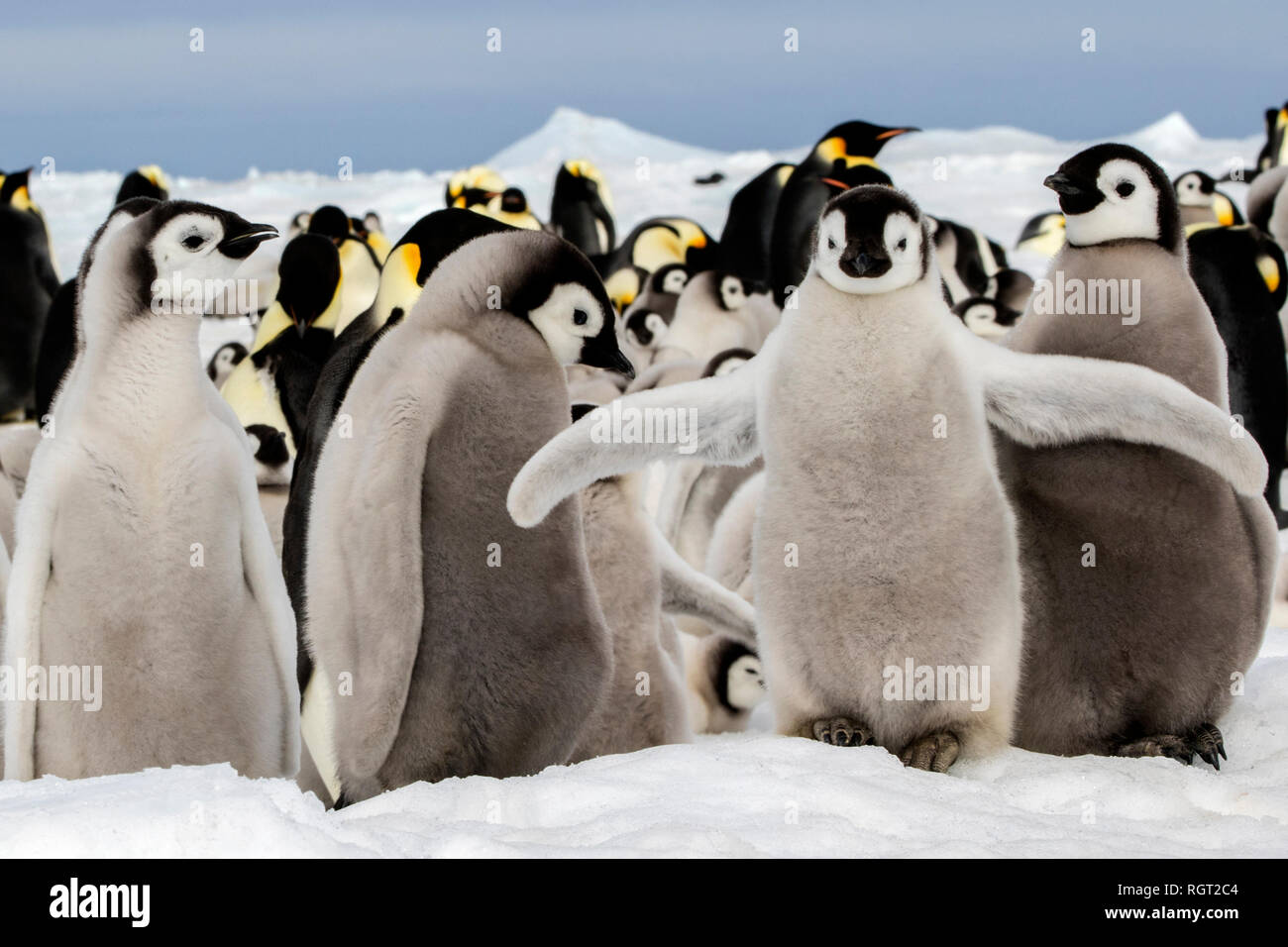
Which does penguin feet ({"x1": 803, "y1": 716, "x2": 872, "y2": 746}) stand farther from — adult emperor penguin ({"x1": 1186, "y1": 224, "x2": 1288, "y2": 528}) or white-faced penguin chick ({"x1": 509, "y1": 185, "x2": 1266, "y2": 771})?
adult emperor penguin ({"x1": 1186, "y1": 224, "x2": 1288, "y2": 528})

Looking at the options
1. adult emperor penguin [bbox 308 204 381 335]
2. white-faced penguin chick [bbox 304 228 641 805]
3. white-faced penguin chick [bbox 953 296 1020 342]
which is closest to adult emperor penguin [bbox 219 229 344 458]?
adult emperor penguin [bbox 308 204 381 335]

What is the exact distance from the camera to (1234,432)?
272cm

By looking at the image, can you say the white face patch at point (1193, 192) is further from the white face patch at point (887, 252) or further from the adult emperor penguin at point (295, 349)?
the white face patch at point (887, 252)

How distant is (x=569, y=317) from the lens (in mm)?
2910

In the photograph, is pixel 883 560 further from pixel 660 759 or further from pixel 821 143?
pixel 821 143

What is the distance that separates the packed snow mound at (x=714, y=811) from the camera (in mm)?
2018

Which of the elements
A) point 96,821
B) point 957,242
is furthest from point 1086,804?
point 957,242

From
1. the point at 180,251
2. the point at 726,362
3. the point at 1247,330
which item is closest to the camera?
the point at 180,251

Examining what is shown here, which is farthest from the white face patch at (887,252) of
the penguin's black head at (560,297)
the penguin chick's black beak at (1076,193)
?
the penguin chick's black beak at (1076,193)

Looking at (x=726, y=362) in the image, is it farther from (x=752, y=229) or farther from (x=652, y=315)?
(x=752, y=229)

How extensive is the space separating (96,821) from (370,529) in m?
0.83

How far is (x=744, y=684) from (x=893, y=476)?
1.77m

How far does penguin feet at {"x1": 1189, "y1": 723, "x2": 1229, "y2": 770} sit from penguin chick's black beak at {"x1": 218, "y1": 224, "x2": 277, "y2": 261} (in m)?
1.98

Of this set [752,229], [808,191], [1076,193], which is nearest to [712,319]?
[808,191]
